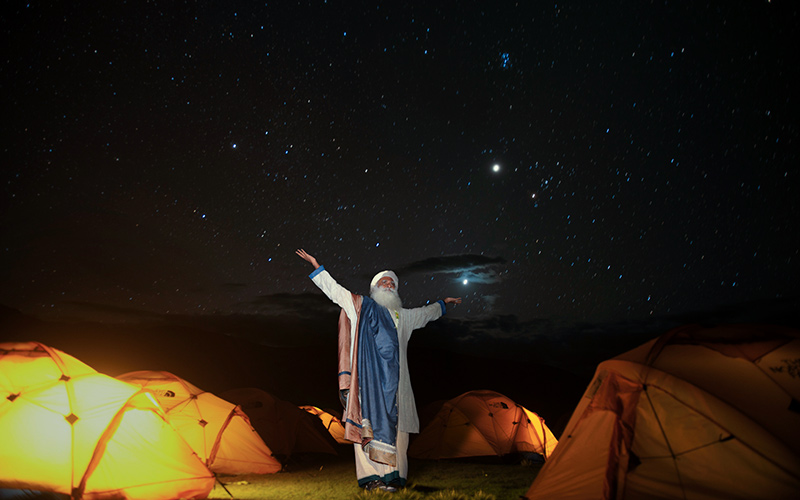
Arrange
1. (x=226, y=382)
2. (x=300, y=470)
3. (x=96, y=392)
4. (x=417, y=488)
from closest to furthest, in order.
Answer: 1. (x=96, y=392)
2. (x=417, y=488)
3. (x=300, y=470)
4. (x=226, y=382)

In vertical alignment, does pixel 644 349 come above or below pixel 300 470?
above

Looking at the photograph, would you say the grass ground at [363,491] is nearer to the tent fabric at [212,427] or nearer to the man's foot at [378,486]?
the man's foot at [378,486]

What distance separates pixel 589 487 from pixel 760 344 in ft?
7.93

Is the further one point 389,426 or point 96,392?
point 389,426

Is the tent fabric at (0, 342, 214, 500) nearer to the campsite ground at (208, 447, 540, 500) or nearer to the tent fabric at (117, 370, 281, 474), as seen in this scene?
the campsite ground at (208, 447, 540, 500)

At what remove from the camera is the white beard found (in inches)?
286

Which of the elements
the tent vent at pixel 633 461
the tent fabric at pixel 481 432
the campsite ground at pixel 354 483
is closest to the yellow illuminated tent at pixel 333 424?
the tent fabric at pixel 481 432

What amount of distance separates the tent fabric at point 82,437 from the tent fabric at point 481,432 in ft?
25.8

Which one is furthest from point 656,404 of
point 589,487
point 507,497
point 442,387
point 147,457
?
point 442,387

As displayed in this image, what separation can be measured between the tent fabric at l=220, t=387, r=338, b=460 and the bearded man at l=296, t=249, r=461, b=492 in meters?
5.02

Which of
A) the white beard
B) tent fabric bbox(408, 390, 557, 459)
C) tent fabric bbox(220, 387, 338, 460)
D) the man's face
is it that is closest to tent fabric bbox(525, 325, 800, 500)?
the white beard

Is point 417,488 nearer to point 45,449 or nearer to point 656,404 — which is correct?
point 656,404

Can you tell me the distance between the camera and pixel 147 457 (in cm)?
510

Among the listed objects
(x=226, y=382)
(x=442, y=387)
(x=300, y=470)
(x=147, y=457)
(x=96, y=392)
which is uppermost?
(x=96, y=392)
